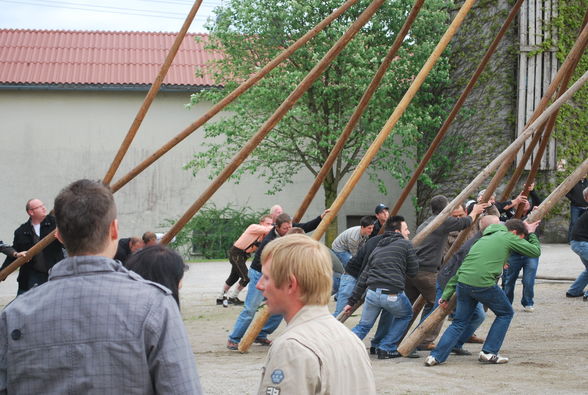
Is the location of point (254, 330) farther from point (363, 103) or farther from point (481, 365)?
point (363, 103)

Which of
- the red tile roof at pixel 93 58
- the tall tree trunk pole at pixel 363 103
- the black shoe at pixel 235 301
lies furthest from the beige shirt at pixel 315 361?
the red tile roof at pixel 93 58

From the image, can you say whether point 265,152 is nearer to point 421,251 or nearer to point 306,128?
point 306,128

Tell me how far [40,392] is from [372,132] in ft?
64.7

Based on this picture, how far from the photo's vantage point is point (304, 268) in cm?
299

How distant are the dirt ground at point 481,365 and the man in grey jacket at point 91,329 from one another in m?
5.11

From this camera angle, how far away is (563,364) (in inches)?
356

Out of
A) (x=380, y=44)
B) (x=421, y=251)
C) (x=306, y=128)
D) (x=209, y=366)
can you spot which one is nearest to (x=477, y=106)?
(x=380, y=44)

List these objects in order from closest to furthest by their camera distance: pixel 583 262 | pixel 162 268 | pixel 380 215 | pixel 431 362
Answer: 1. pixel 162 268
2. pixel 431 362
3. pixel 380 215
4. pixel 583 262

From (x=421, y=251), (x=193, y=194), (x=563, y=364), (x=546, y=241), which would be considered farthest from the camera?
(x=193, y=194)

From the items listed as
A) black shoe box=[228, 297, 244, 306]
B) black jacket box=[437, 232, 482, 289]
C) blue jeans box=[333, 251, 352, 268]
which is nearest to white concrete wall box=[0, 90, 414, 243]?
black shoe box=[228, 297, 244, 306]

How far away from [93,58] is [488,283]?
1985 centimetres

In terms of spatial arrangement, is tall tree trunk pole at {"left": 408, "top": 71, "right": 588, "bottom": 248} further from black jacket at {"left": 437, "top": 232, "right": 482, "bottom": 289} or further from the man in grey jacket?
the man in grey jacket

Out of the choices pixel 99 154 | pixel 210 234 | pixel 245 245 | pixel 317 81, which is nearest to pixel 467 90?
pixel 245 245

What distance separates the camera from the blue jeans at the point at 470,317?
29.0ft
